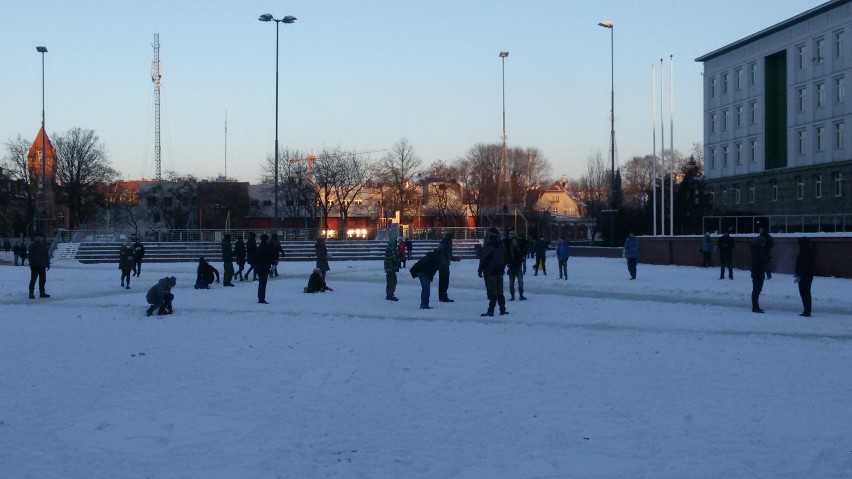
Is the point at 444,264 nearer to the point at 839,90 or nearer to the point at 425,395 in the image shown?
the point at 425,395

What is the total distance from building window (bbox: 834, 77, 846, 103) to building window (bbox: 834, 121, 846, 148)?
1.36 meters

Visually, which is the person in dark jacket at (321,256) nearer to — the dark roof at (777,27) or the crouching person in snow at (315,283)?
the crouching person in snow at (315,283)

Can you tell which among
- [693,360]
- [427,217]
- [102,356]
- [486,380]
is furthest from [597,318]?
[427,217]

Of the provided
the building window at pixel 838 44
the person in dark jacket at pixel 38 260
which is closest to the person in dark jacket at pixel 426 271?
the person in dark jacket at pixel 38 260

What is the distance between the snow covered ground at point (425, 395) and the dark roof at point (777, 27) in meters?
38.4

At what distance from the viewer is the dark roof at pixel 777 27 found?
49.8 meters

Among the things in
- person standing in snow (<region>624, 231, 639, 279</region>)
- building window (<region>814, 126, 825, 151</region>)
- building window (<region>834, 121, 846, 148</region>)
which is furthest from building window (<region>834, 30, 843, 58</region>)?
person standing in snow (<region>624, 231, 639, 279</region>)

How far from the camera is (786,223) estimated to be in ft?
147

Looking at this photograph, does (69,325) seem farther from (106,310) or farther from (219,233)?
(219,233)

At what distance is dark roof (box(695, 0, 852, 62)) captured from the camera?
163 feet

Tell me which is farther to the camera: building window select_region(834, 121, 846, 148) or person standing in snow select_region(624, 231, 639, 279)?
building window select_region(834, 121, 846, 148)

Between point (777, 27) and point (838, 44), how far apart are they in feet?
17.7

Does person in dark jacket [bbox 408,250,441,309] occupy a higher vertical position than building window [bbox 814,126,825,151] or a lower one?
lower

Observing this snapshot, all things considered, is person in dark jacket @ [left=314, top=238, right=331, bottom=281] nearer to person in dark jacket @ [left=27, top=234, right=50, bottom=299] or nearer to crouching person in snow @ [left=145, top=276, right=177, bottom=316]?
person in dark jacket @ [left=27, top=234, right=50, bottom=299]
